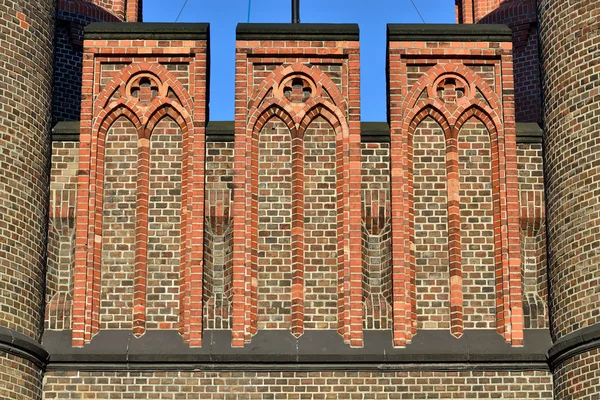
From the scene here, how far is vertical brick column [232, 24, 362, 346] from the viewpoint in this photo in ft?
70.1

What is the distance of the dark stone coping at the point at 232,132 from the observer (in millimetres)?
22188

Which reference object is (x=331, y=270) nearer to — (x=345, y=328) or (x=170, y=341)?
(x=345, y=328)

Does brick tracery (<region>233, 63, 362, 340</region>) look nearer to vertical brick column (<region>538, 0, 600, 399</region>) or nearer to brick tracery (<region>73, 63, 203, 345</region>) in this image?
brick tracery (<region>73, 63, 203, 345</region>)

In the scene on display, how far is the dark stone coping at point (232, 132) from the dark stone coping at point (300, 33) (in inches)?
47.6

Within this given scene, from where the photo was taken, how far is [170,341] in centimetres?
2117

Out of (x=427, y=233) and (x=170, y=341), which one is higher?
(x=427, y=233)

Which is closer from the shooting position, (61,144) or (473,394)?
(473,394)

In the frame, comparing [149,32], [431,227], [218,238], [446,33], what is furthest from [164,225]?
[446,33]

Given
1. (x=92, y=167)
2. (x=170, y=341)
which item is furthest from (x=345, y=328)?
(x=92, y=167)

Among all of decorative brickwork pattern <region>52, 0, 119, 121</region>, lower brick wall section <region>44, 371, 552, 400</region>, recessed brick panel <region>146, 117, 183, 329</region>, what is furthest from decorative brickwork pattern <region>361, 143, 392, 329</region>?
decorative brickwork pattern <region>52, 0, 119, 121</region>

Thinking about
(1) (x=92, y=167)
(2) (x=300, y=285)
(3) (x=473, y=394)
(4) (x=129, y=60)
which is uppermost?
(4) (x=129, y=60)

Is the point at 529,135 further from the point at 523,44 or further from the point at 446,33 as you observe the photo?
the point at 523,44

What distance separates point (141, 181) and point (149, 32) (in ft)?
6.92

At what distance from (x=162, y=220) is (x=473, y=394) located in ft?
15.2
